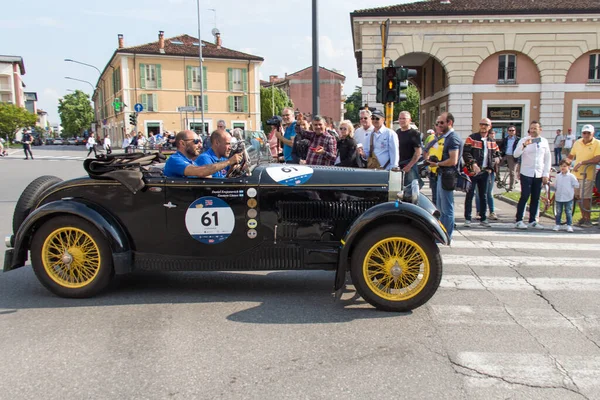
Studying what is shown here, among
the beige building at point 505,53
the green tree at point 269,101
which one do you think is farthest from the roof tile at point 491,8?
the green tree at point 269,101

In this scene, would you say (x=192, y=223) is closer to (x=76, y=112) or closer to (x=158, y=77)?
(x=158, y=77)

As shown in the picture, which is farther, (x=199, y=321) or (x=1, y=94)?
(x=1, y=94)

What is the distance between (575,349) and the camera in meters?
3.63

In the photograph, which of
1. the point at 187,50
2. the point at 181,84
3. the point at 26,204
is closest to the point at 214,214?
the point at 26,204

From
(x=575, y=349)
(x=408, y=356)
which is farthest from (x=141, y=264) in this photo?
(x=575, y=349)

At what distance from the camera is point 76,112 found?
385 feet

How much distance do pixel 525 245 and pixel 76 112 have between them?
125m

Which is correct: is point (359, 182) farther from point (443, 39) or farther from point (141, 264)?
point (443, 39)

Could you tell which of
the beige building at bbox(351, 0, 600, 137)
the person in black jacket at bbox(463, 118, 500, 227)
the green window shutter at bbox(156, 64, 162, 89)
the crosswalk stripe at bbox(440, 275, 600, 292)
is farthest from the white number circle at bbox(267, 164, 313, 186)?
the green window shutter at bbox(156, 64, 162, 89)

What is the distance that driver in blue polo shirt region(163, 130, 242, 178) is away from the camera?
4.59 m

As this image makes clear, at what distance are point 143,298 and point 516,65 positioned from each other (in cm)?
2637

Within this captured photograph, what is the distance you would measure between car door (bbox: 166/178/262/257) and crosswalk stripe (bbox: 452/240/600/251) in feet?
12.6

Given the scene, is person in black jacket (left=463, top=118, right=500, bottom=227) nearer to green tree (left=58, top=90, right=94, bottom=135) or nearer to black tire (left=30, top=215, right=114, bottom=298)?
black tire (left=30, top=215, right=114, bottom=298)

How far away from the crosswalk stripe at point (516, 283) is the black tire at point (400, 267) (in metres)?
0.99
